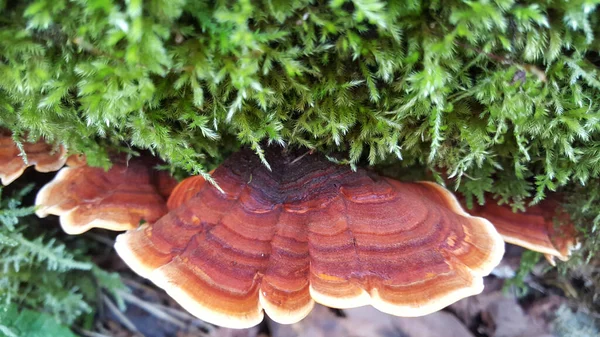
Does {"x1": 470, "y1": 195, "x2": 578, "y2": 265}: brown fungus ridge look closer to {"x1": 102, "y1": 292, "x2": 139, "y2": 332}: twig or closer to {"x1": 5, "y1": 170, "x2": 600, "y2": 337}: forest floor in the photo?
{"x1": 5, "y1": 170, "x2": 600, "y2": 337}: forest floor

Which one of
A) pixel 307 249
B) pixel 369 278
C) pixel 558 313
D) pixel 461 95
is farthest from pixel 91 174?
pixel 558 313

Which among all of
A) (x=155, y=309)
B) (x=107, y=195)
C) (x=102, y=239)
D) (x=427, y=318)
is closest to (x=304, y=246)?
(x=107, y=195)

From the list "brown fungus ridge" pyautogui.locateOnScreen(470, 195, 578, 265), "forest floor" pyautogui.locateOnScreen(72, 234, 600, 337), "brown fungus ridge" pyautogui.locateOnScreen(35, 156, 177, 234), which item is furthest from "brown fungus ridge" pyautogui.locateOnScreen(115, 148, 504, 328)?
"forest floor" pyautogui.locateOnScreen(72, 234, 600, 337)

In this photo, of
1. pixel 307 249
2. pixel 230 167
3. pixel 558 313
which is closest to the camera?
pixel 307 249

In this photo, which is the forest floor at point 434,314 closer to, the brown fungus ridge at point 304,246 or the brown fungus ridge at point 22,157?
the brown fungus ridge at point 22,157

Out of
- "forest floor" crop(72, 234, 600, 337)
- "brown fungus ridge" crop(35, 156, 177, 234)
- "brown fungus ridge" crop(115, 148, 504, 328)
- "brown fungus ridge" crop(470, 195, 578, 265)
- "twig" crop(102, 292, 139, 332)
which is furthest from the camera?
"twig" crop(102, 292, 139, 332)

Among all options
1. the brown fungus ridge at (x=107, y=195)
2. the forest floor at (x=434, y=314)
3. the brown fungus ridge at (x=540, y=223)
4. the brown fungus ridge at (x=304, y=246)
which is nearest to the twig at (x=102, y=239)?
the forest floor at (x=434, y=314)

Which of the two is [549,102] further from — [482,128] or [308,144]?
[308,144]
